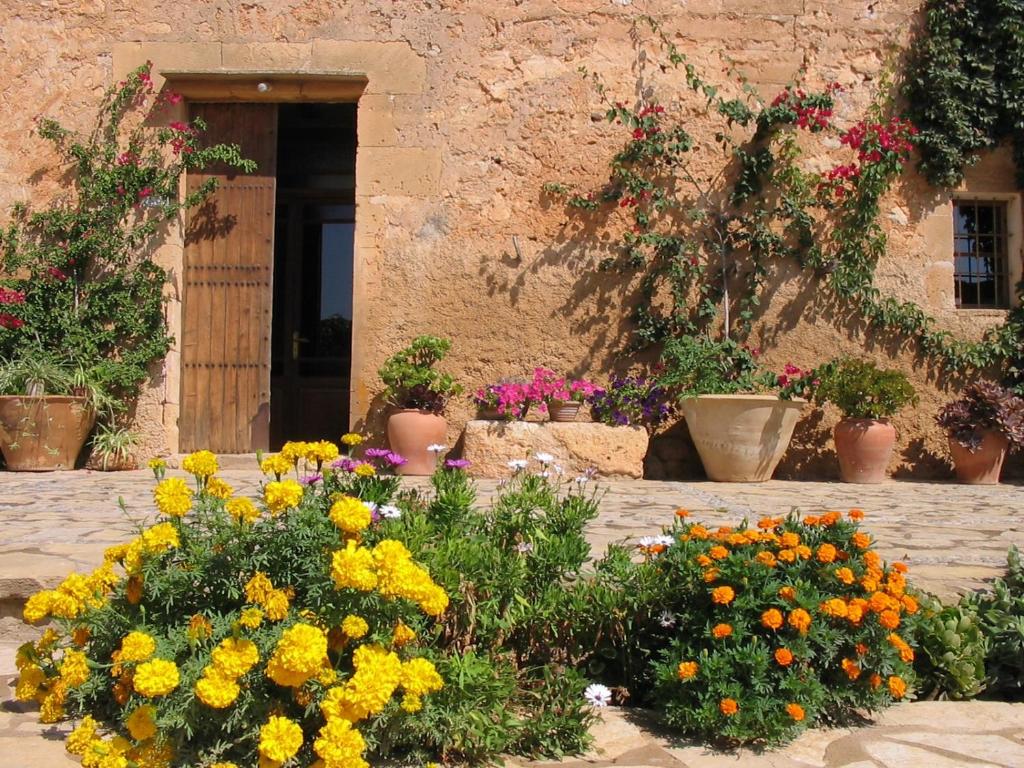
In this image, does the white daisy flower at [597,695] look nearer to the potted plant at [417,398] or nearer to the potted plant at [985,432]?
the potted plant at [417,398]

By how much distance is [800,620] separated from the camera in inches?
75.2

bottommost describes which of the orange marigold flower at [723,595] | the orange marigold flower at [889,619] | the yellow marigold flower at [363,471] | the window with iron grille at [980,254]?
the orange marigold flower at [889,619]

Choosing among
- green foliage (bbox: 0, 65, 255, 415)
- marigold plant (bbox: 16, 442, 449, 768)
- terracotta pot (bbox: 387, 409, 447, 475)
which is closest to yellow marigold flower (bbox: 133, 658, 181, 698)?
marigold plant (bbox: 16, 442, 449, 768)

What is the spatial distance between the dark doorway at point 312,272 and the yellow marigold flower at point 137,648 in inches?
244

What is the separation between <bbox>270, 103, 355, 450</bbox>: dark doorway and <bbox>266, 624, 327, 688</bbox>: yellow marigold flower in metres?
6.34

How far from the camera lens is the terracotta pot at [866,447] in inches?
220

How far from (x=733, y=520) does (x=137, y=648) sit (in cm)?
266

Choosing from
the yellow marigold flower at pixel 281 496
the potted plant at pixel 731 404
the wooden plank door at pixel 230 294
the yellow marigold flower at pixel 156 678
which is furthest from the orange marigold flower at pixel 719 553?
the wooden plank door at pixel 230 294

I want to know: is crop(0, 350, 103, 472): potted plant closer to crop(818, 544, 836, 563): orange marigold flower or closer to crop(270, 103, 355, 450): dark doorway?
crop(270, 103, 355, 450): dark doorway

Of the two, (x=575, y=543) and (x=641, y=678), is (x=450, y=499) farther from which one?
(x=641, y=678)

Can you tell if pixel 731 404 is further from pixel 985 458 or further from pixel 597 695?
pixel 597 695

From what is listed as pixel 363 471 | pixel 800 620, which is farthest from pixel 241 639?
pixel 800 620

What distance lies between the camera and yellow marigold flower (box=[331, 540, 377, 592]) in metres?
1.57

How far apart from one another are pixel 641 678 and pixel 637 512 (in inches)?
64.4
